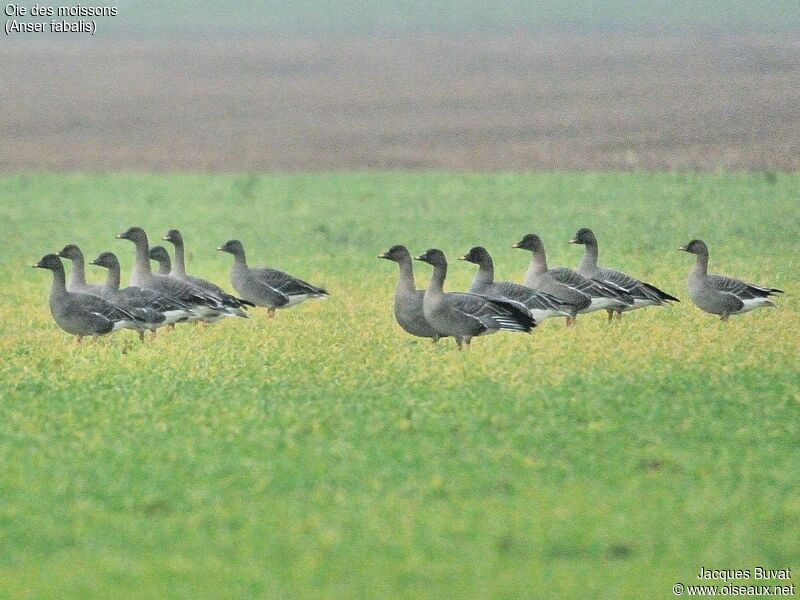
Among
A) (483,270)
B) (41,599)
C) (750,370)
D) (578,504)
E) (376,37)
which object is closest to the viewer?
(41,599)

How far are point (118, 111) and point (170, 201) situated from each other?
4145 cm

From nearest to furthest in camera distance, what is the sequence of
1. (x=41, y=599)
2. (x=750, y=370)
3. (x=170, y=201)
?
(x=41, y=599)
(x=750, y=370)
(x=170, y=201)

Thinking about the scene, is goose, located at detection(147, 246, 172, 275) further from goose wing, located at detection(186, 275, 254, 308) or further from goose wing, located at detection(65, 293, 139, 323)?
goose wing, located at detection(65, 293, 139, 323)

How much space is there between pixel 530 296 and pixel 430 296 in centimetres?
159

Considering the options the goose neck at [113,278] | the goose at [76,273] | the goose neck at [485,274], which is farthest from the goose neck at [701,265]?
the goose at [76,273]

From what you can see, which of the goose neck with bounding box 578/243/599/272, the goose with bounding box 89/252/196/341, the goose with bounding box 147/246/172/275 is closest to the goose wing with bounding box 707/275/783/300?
the goose neck with bounding box 578/243/599/272

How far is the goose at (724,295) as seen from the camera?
61.6ft

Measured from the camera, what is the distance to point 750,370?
15414 mm

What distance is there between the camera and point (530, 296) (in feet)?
59.7

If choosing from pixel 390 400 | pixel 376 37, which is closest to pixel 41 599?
pixel 390 400

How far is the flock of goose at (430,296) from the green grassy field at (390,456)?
28 centimetres

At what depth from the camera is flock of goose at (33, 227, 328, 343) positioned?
58.4 feet

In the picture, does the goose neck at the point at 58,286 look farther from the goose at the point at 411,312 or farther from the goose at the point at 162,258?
the goose at the point at 411,312

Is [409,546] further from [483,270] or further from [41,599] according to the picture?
[483,270]
